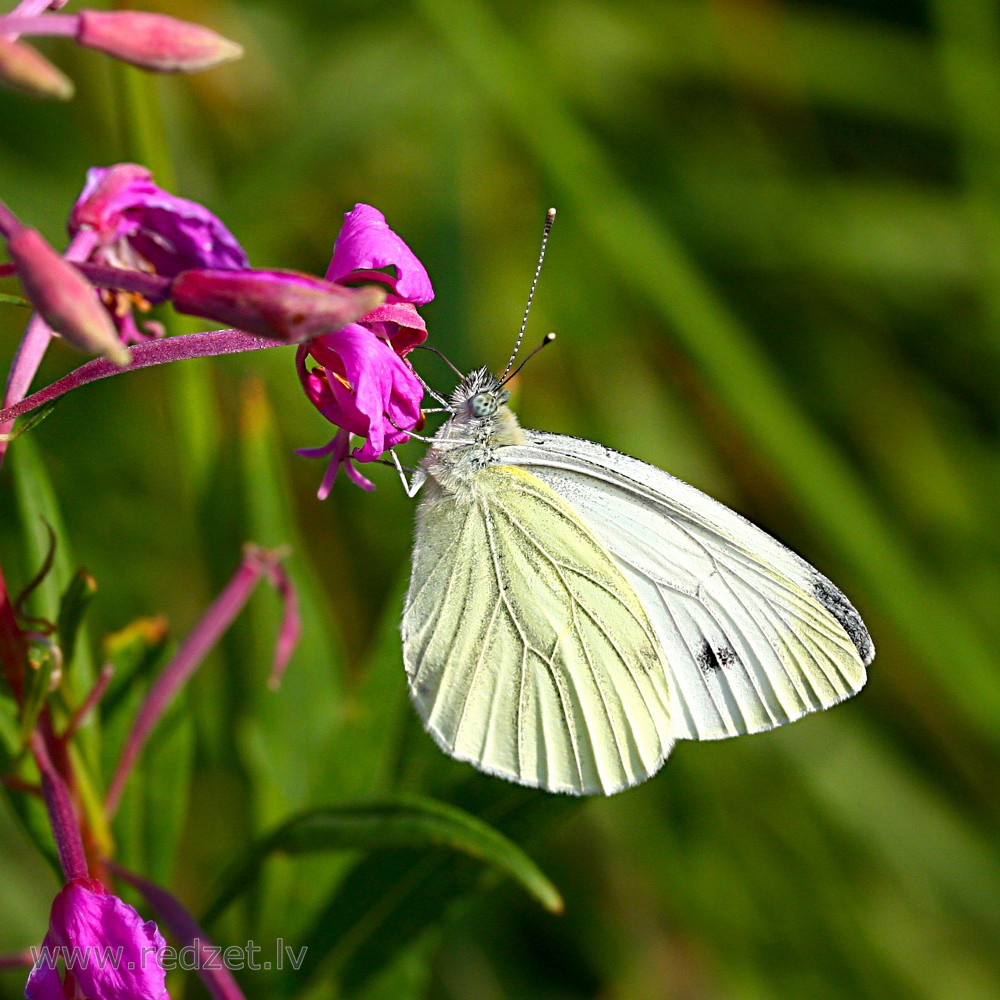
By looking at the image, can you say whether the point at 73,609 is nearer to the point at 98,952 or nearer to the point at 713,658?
the point at 98,952

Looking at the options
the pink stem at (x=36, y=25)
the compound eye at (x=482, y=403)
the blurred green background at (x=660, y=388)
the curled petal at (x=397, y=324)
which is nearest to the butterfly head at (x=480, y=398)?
the compound eye at (x=482, y=403)

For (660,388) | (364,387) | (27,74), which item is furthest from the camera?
(660,388)

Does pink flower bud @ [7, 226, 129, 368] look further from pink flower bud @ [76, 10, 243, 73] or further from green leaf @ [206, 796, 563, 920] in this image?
green leaf @ [206, 796, 563, 920]

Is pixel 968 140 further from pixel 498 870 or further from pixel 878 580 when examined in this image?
pixel 498 870

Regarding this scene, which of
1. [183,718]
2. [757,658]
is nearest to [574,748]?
[757,658]

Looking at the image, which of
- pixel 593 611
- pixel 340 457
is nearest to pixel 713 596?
pixel 593 611
